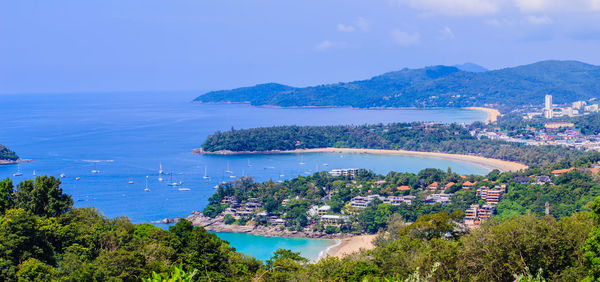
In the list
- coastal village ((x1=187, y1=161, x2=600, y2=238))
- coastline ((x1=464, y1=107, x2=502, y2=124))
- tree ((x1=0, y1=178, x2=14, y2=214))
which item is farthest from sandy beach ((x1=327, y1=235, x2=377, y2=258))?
coastline ((x1=464, y1=107, x2=502, y2=124))

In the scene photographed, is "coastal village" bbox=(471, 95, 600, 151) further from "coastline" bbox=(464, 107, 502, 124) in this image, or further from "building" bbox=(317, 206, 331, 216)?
"building" bbox=(317, 206, 331, 216)

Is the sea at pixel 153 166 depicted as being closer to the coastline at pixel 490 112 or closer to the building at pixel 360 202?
the building at pixel 360 202

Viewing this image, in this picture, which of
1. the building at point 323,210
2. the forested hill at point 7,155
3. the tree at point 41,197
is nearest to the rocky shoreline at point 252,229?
the building at point 323,210

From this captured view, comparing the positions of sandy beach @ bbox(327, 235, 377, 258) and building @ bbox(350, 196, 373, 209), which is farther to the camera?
building @ bbox(350, 196, 373, 209)

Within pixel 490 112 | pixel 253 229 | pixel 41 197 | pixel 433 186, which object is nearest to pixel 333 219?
pixel 253 229

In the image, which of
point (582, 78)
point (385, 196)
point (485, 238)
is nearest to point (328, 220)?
point (385, 196)

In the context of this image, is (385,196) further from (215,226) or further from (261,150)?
(261,150)

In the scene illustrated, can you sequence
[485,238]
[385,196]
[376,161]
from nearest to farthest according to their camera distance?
[485,238]
[385,196]
[376,161]
